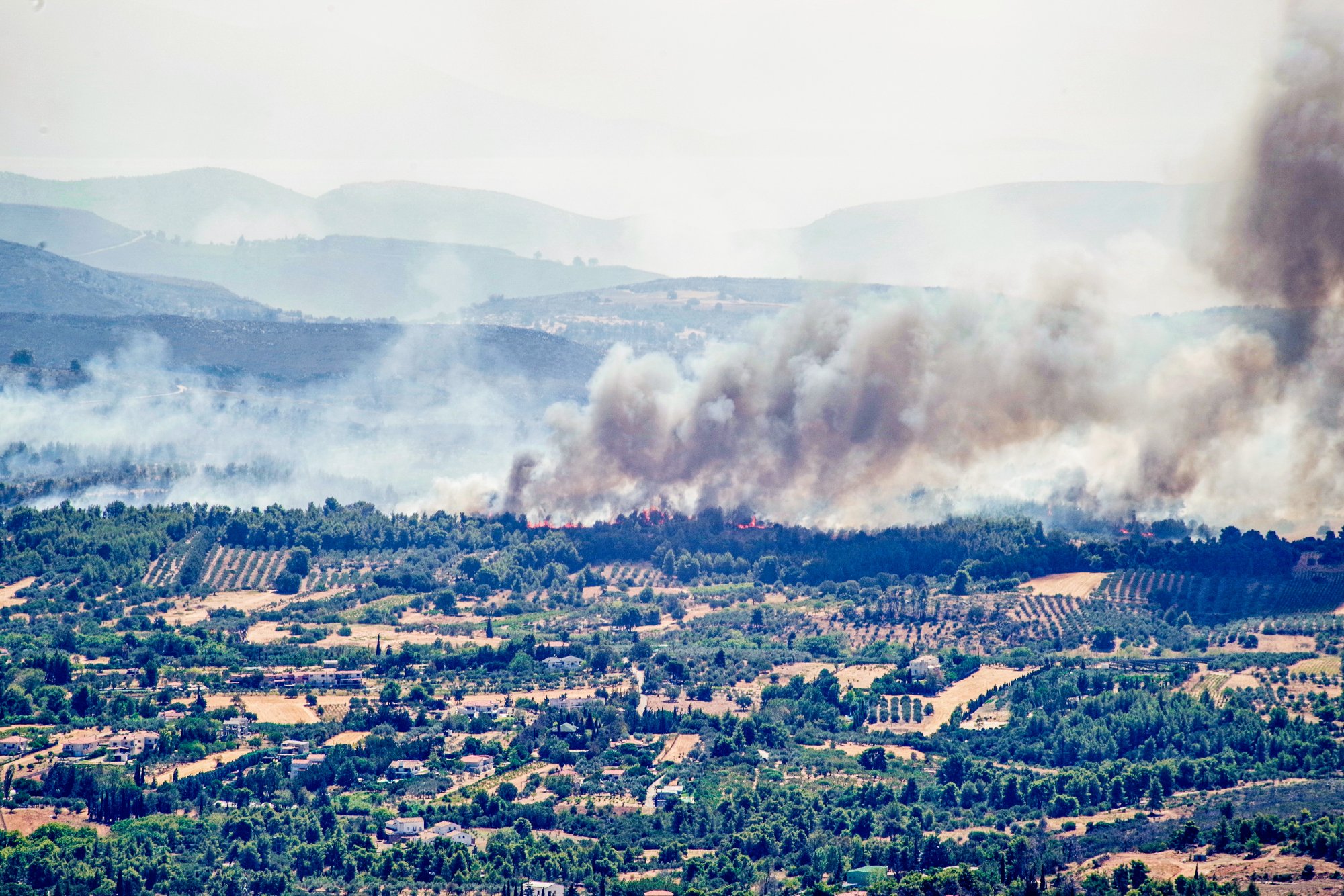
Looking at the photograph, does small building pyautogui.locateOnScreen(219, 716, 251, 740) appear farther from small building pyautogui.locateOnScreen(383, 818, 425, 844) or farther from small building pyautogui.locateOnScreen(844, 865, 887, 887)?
small building pyautogui.locateOnScreen(844, 865, 887, 887)

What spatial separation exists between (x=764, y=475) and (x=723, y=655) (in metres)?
30.9

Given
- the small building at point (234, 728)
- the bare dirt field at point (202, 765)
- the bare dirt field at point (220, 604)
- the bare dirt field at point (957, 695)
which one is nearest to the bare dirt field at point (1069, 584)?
the bare dirt field at point (957, 695)

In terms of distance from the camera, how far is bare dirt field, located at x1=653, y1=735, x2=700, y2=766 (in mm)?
112312

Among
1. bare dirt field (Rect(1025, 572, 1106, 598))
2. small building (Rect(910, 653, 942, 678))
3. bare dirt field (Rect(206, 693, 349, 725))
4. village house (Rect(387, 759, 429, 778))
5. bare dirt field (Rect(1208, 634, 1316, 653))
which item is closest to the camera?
village house (Rect(387, 759, 429, 778))

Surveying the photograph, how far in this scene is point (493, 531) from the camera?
540 ft

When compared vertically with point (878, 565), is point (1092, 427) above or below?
above

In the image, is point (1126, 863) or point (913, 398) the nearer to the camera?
point (1126, 863)

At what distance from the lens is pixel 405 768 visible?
11062 cm

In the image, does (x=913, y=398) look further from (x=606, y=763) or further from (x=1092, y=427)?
(x=606, y=763)

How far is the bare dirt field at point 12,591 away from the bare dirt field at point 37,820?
4482 cm

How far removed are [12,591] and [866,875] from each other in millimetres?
76461

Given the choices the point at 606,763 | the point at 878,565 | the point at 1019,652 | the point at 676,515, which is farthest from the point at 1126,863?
the point at 676,515

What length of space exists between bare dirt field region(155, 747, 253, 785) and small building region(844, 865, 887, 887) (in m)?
32.4

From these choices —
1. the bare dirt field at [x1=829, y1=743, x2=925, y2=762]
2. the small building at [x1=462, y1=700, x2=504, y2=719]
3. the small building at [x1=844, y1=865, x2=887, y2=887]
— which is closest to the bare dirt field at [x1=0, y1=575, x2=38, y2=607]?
the small building at [x1=462, y1=700, x2=504, y2=719]
